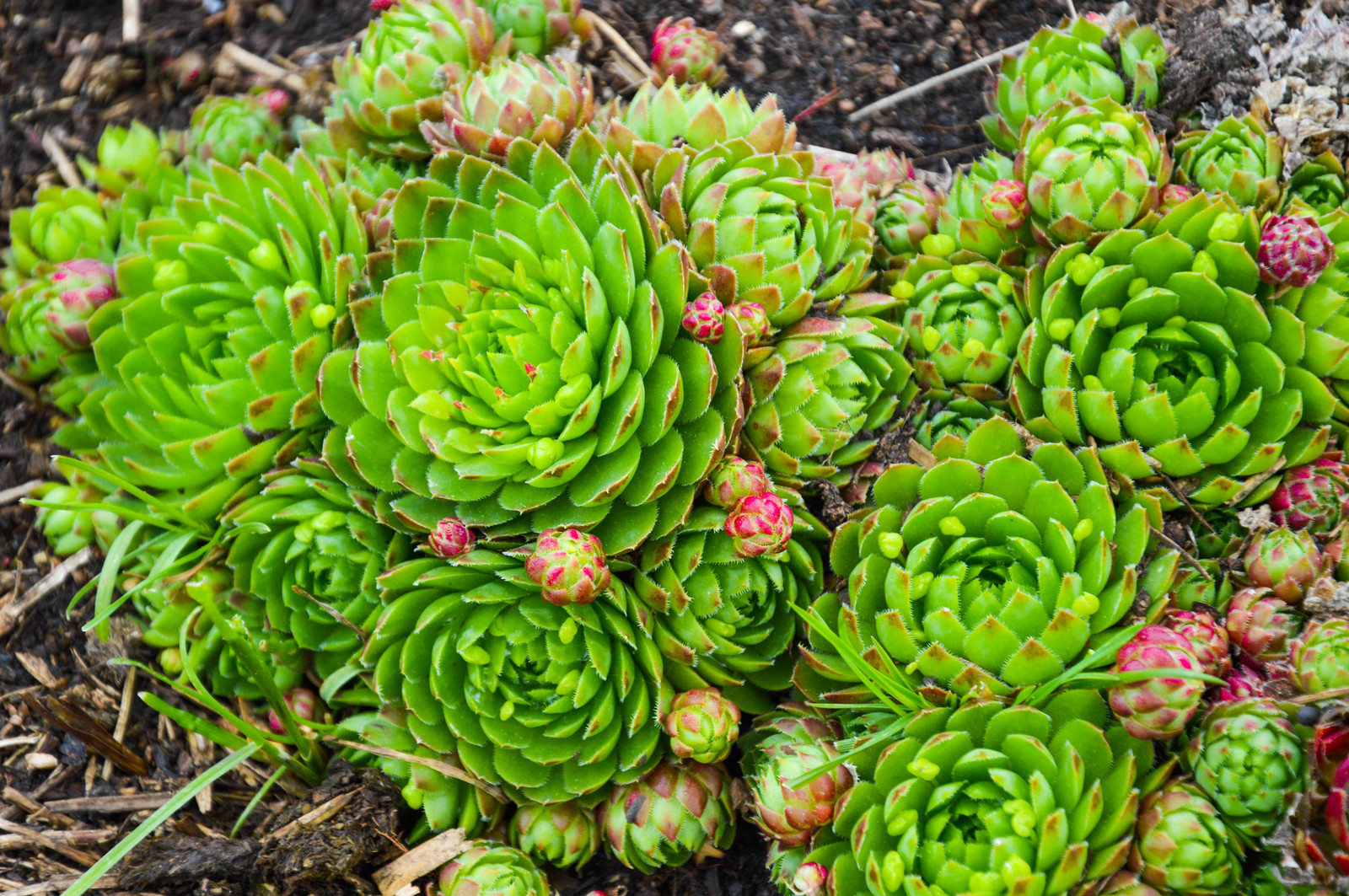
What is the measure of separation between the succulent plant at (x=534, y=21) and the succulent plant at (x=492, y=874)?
2459 millimetres

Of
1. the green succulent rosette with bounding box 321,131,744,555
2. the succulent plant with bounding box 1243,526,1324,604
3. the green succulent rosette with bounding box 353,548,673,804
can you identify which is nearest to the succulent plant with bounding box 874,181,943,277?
the green succulent rosette with bounding box 321,131,744,555

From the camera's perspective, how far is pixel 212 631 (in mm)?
2670

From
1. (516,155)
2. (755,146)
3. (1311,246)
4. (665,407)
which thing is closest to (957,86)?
(755,146)

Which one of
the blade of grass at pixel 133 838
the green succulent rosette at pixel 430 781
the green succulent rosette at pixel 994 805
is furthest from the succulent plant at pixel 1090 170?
the blade of grass at pixel 133 838

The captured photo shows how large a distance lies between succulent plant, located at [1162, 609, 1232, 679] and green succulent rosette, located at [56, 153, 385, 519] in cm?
218

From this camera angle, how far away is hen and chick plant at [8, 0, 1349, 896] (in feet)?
6.88

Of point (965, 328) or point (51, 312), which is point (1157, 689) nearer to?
point (965, 328)

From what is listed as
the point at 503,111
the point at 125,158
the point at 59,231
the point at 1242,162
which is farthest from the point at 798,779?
the point at 125,158

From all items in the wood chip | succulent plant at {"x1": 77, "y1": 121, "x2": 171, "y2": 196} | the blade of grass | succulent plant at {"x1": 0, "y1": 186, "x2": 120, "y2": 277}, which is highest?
succulent plant at {"x1": 77, "y1": 121, "x2": 171, "y2": 196}

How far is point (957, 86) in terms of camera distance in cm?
357

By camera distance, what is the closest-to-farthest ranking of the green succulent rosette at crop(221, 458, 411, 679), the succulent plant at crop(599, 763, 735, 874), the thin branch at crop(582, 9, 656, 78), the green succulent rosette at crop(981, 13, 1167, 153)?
the succulent plant at crop(599, 763, 735, 874)
the green succulent rosette at crop(221, 458, 411, 679)
the green succulent rosette at crop(981, 13, 1167, 153)
the thin branch at crop(582, 9, 656, 78)

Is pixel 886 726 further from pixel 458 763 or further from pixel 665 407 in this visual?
pixel 458 763

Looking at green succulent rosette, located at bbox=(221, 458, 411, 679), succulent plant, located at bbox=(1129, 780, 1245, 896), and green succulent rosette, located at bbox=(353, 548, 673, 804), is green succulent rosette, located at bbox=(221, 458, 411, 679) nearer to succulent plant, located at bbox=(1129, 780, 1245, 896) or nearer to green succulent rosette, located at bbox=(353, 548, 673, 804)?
green succulent rosette, located at bbox=(353, 548, 673, 804)

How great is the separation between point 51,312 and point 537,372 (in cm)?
164
